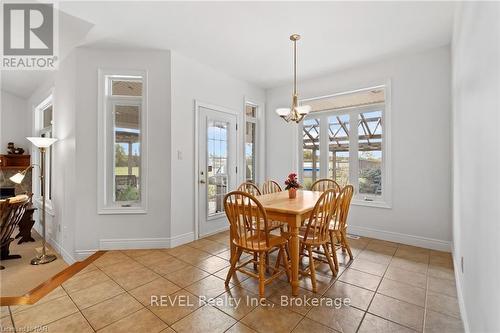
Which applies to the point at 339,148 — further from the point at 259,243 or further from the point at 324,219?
the point at 259,243

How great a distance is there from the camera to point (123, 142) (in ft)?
10.9

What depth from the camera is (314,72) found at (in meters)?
4.07

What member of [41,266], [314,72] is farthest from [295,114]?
[41,266]

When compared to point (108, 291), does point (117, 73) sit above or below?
above

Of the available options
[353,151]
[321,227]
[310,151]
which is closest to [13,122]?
[310,151]

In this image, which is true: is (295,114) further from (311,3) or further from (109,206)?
(109,206)

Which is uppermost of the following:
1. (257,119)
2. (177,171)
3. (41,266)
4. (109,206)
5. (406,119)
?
(257,119)

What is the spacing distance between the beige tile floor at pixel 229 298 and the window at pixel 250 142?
232 centimetres

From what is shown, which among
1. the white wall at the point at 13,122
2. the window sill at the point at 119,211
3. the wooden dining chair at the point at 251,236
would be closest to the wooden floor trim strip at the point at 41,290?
the window sill at the point at 119,211

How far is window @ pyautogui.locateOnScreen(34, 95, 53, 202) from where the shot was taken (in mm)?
4281

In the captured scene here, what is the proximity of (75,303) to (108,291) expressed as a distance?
10.0 inches

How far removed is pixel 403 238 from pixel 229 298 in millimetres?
2823

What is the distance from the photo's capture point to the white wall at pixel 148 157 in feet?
10.2

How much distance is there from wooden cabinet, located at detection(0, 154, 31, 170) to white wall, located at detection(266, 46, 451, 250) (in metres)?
7.28
